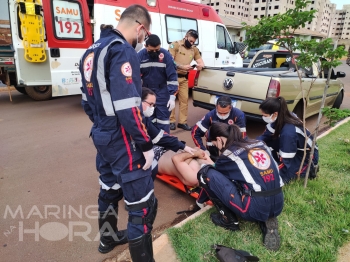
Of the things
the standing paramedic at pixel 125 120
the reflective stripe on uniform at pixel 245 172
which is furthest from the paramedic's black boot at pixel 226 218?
the standing paramedic at pixel 125 120

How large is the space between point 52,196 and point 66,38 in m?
4.25

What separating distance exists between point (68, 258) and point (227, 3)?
273ft

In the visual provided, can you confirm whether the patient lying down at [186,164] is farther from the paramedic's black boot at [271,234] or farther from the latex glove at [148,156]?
the latex glove at [148,156]

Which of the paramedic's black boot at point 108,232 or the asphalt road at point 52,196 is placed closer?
the paramedic's black boot at point 108,232

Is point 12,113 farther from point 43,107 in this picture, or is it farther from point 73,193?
point 73,193

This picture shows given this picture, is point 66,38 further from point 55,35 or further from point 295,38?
point 295,38

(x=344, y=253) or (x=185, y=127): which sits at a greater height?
(x=185, y=127)

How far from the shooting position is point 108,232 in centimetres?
212

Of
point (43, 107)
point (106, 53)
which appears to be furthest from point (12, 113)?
point (106, 53)

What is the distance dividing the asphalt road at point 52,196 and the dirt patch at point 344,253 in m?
1.36

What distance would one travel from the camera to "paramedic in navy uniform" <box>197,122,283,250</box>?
2068 millimetres

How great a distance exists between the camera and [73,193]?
9.56 feet

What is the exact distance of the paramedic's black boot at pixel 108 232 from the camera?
6.73 ft

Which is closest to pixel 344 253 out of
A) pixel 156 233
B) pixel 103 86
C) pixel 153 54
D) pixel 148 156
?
pixel 156 233
